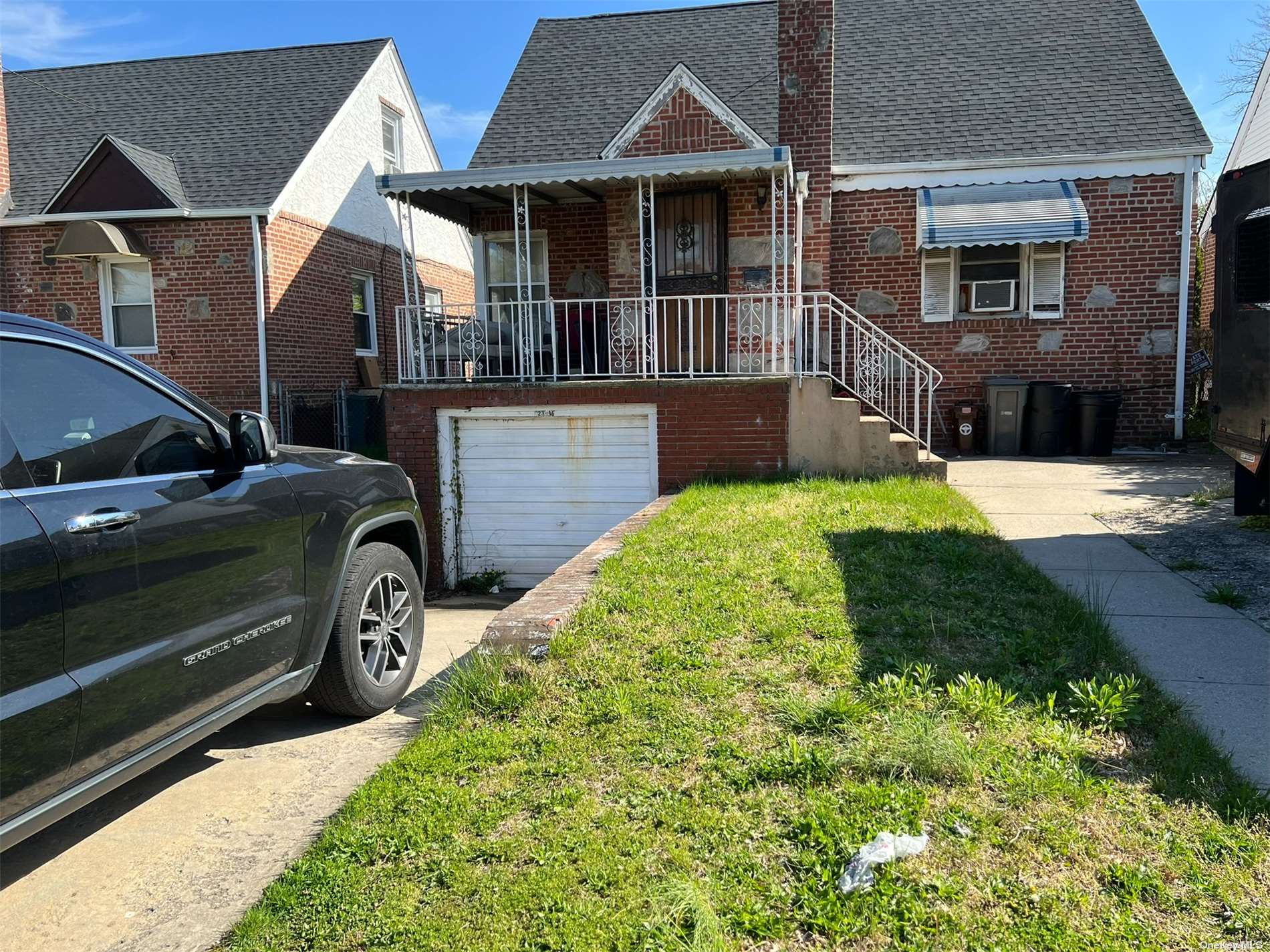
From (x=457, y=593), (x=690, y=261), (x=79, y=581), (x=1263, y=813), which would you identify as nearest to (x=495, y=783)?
(x=79, y=581)

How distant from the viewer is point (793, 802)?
2982 mm

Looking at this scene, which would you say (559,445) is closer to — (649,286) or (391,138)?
(649,286)

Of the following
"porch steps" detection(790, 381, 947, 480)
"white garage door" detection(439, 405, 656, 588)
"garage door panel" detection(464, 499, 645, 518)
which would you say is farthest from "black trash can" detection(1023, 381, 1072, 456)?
"garage door panel" detection(464, 499, 645, 518)

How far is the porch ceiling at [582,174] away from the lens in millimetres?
9461

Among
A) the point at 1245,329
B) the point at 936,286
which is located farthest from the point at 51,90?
the point at 1245,329

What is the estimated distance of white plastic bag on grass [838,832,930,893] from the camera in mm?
2578

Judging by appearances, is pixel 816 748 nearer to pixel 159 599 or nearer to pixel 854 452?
pixel 159 599

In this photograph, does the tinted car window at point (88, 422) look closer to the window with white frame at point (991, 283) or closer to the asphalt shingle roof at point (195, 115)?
the window with white frame at point (991, 283)

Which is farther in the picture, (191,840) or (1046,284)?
(1046,284)

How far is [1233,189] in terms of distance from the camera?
6078 mm

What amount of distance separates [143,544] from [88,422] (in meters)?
0.48

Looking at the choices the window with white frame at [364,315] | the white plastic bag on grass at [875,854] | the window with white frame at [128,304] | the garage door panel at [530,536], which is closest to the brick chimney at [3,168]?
the window with white frame at [128,304]

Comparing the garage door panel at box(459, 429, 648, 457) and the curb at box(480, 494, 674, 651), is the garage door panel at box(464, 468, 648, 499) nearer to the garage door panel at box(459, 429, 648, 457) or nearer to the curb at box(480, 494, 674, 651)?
the garage door panel at box(459, 429, 648, 457)

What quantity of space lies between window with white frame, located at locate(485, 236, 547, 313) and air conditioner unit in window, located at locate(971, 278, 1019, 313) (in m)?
6.36
